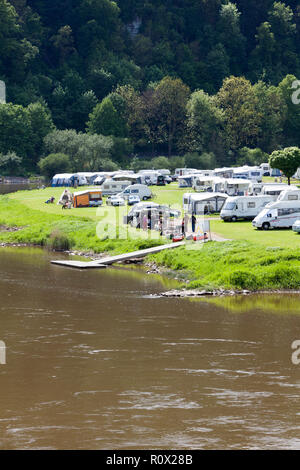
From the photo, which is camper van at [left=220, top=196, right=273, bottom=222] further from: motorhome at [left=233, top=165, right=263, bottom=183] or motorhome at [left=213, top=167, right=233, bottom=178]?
motorhome at [left=233, top=165, right=263, bottom=183]

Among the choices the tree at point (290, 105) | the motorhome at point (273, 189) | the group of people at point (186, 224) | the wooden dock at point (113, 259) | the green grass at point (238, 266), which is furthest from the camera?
the tree at point (290, 105)

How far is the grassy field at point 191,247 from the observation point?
4022 centimetres

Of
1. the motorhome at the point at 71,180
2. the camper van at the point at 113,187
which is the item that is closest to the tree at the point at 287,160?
the camper van at the point at 113,187

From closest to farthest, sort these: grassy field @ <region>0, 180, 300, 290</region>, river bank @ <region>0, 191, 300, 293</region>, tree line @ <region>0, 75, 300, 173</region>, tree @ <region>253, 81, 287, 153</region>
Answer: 1. river bank @ <region>0, 191, 300, 293</region>
2. grassy field @ <region>0, 180, 300, 290</region>
3. tree line @ <region>0, 75, 300, 173</region>
4. tree @ <region>253, 81, 287, 153</region>

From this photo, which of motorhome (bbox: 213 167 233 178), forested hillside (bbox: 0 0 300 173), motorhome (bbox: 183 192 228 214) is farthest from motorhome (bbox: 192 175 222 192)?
forested hillside (bbox: 0 0 300 173)

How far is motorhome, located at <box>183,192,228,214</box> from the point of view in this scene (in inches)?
2505

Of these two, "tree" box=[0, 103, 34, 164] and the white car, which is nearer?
the white car

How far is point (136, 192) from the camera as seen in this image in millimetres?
77625

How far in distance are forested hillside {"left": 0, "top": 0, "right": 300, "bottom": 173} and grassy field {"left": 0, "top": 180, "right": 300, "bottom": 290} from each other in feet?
204

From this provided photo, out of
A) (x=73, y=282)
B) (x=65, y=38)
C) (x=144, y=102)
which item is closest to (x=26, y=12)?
(x=65, y=38)

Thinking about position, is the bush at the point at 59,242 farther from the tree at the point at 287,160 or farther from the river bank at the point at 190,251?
the tree at the point at 287,160

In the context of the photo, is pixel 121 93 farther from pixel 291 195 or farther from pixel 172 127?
pixel 291 195

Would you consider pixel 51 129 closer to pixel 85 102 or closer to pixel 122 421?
pixel 85 102

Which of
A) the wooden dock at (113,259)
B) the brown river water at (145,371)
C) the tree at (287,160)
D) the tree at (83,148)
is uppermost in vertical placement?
the tree at (83,148)
